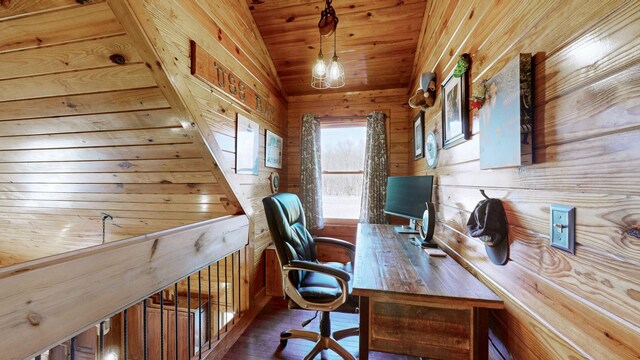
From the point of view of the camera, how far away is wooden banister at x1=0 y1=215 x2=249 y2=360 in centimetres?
67

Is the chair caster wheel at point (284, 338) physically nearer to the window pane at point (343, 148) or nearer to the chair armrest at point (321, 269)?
the chair armrest at point (321, 269)

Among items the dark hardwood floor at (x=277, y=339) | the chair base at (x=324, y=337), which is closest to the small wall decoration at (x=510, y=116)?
the chair base at (x=324, y=337)

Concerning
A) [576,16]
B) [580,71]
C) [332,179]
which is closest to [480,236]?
[580,71]

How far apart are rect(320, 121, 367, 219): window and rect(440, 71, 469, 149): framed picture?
1535 millimetres

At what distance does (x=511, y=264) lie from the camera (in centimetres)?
85

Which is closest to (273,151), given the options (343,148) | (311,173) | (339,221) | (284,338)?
(311,173)

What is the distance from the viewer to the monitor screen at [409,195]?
1696mm

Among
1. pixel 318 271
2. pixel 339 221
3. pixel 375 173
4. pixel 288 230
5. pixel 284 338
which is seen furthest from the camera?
pixel 339 221

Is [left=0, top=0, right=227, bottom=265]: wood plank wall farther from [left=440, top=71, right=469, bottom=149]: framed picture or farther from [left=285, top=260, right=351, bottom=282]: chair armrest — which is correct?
[left=440, top=71, right=469, bottom=149]: framed picture

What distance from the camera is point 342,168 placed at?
3145 mm

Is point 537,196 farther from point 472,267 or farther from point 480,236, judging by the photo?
point 472,267

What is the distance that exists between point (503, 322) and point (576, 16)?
104 centimetres

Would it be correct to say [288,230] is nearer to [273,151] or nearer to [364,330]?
[364,330]

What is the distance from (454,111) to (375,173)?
5.00ft
